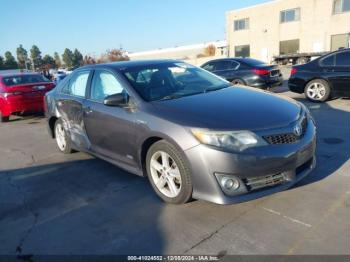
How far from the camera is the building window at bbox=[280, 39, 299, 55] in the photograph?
36.6m

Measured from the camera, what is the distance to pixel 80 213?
3633 mm

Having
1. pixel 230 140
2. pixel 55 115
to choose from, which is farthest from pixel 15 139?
pixel 230 140

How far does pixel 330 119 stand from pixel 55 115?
5371mm

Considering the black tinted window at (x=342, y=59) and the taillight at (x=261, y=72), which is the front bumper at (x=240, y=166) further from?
the taillight at (x=261, y=72)

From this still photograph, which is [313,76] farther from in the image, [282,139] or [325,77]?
[282,139]

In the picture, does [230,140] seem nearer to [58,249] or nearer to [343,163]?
[58,249]

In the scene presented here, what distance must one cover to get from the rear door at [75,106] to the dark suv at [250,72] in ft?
20.0

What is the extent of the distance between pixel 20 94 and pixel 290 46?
33572mm

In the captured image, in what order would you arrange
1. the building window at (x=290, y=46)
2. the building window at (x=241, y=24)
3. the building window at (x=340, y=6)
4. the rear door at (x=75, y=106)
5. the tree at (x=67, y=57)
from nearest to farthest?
the rear door at (x=75, y=106) < the building window at (x=340, y=6) < the building window at (x=290, y=46) < the building window at (x=241, y=24) < the tree at (x=67, y=57)

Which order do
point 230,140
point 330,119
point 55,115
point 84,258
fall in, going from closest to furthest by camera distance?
1. point 84,258
2. point 230,140
3. point 55,115
4. point 330,119

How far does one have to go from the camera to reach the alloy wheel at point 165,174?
3461 mm

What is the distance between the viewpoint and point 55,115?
5871mm

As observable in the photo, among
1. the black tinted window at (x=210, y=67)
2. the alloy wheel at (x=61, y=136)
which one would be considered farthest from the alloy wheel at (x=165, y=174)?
the black tinted window at (x=210, y=67)

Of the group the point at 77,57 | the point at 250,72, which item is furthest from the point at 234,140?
the point at 77,57
